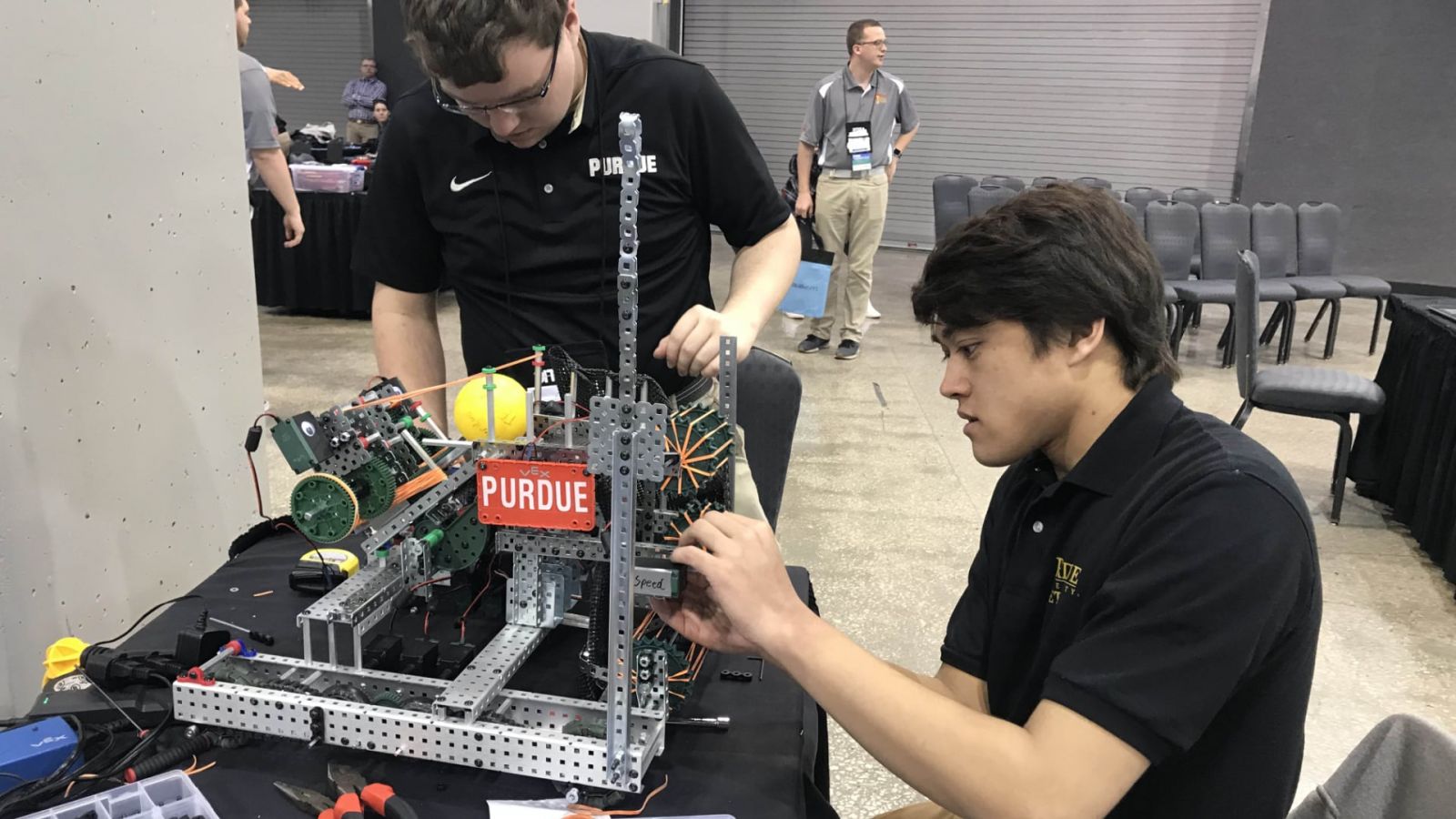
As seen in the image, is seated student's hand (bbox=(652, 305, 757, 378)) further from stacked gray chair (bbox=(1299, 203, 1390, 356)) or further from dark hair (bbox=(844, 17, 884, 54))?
stacked gray chair (bbox=(1299, 203, 1390, 356))

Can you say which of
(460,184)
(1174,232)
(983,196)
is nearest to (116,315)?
(460,184)

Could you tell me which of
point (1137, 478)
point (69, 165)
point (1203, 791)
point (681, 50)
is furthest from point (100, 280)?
point (681, 50)

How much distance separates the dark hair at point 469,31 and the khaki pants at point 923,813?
4.03ft

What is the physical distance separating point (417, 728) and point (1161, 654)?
836 mm

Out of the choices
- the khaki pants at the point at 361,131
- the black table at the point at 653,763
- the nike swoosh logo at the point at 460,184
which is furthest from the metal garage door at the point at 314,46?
the black table at the point at 653,763

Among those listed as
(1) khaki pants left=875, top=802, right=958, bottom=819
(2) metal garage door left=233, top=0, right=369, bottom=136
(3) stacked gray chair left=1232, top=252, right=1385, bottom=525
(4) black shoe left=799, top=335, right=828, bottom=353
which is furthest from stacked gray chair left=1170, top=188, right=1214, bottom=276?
(2) metal garage door left=233, top=0, right=369, bottom=136

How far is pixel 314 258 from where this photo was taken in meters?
→ 6.52

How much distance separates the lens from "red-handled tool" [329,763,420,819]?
41.9 inches

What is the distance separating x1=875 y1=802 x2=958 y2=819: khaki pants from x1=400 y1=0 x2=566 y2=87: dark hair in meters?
1.23

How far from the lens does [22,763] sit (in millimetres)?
1153

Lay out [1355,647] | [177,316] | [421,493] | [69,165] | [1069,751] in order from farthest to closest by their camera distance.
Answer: [1355,647], [177,316], [69,165], [421,493], [1069,751]

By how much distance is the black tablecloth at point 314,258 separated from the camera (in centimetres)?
632

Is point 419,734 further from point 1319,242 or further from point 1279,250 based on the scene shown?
point 1319,242

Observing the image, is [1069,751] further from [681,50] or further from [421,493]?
[681,50]
